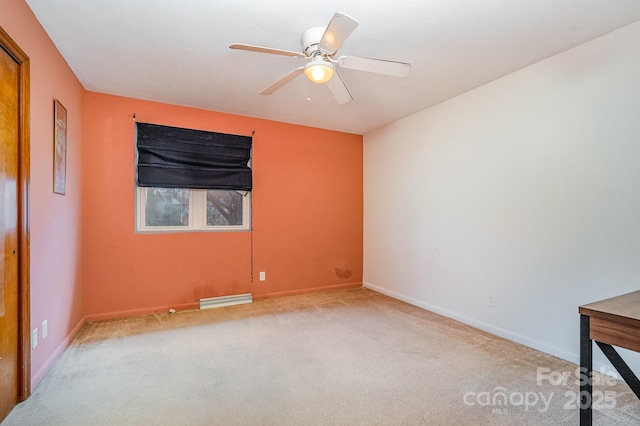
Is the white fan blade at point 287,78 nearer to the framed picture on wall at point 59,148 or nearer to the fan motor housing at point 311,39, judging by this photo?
the fan motor housing at point 311,39

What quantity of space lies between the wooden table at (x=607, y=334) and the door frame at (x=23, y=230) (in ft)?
9.80

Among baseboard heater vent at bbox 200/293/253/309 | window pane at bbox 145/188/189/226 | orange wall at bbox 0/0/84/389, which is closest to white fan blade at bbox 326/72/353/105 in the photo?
orange wall at bbox 0/0/84/389

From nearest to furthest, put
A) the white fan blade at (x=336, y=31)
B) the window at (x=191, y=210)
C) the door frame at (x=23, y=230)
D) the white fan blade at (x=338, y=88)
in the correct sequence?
the white fan blade at (x=336, y=31), the door frame at (x=23, y=230), the white fan blade at (x=338, y=88), the window at (x=191, y=210)

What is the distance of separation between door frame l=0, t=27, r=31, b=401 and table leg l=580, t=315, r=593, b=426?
2.98 metres

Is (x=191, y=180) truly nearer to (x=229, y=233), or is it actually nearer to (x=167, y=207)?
(x=167, y=207)

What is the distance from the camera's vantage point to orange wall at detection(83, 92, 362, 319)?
3.21 m

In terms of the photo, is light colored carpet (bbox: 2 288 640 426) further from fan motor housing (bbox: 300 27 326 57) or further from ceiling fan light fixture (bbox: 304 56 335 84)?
fan motor housing (bbox: 300 27 326 57)

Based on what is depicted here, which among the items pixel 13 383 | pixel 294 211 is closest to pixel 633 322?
pixel 13 383

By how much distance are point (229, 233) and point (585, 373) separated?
3.43 meters

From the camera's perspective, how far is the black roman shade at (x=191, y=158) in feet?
11.0

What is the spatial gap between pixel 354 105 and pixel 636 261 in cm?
276

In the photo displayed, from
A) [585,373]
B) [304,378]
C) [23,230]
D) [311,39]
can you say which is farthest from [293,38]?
[585,373]

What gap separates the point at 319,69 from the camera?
198 cm

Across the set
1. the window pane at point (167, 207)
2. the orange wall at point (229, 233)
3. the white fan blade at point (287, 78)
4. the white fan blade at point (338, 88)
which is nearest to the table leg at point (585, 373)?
the white fan blade at point (338, 88)
